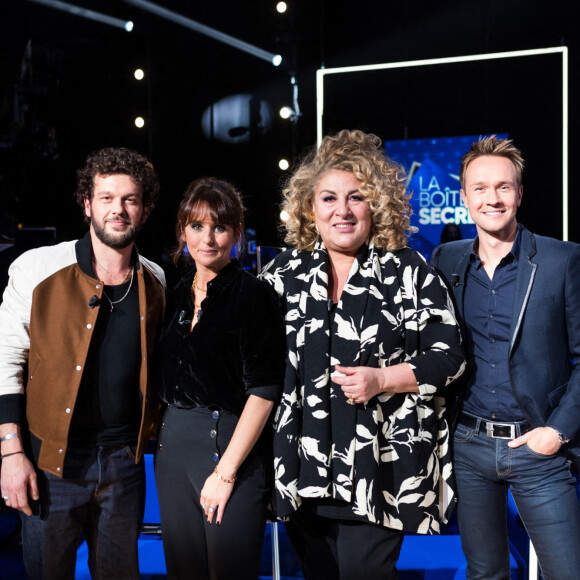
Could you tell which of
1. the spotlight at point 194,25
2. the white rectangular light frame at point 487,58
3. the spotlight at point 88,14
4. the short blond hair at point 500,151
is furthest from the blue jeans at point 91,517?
the spotlight at point 88,14

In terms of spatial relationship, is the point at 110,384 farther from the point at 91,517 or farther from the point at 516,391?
the point at 516,391

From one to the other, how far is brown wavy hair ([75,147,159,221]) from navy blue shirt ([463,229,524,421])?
43.3 inches

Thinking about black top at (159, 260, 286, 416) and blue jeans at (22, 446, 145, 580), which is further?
blue jeans at (22, 446, 145, 580)

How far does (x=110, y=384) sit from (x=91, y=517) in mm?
438

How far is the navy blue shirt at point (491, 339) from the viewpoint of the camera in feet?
6.24

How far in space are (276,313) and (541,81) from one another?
504cm

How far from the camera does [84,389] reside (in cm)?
191

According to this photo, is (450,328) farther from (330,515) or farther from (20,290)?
(20,290)

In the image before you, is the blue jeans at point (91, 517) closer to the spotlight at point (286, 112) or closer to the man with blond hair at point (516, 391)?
the man with blond hair at point (516, 391)

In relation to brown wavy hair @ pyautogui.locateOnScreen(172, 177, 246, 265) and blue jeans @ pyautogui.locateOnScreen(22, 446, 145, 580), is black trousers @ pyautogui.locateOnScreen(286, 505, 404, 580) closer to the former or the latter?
blue jeans @ pyautogui.locateOnScreen(22, 446, 145, 580)

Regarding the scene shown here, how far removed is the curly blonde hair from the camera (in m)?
1.76

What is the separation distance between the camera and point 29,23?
7.39 meters

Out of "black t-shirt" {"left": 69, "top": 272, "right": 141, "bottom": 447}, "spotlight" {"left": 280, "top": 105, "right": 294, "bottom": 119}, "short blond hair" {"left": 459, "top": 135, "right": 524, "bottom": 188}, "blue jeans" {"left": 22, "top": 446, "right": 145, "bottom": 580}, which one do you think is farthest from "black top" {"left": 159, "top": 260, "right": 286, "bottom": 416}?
"spotlight" {"left": 280, "top": 105, "right": 294, "bottom": 119}

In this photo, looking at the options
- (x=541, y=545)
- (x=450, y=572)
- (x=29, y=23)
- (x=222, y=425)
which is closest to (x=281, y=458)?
(x=222, y=425)
